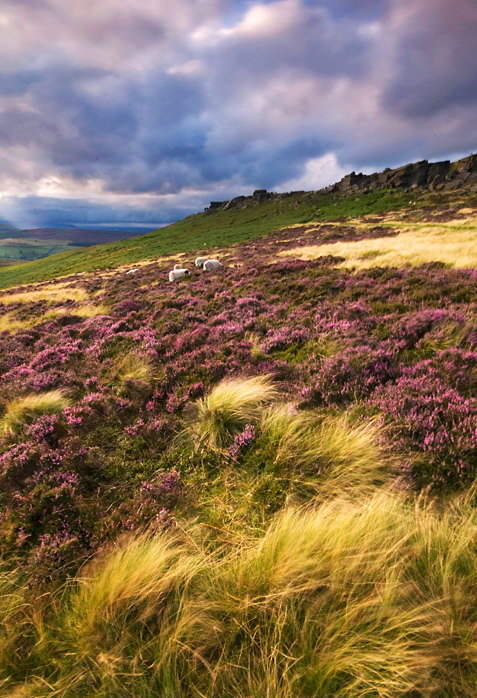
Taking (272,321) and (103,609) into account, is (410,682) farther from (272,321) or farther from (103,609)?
(272,321)

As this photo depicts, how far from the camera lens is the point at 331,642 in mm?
1916

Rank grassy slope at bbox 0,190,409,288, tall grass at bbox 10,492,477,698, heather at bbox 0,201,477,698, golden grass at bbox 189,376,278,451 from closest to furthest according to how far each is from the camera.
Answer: tall grass at bbox 10,492,477,698
heather at bbox 0,201,477,698
golden grass at bbox 189,376,278,451
grassy slope at bbox 0,190,409,288

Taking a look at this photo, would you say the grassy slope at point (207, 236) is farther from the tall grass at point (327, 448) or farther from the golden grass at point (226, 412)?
the tall grass at point (327, 448)

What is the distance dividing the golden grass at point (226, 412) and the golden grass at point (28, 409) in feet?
9.09

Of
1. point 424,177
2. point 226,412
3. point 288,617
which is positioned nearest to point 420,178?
point 424,177

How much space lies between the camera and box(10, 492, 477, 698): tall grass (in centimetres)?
181

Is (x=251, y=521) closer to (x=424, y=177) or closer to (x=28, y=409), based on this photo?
(x=28, y=409)

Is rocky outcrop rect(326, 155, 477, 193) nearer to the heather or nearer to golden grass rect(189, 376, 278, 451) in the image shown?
the heather

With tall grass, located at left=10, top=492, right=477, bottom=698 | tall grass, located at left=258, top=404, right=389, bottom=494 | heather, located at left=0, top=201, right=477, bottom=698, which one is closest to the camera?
tall grass, located at left=10, top=492, right=477, bottom=698

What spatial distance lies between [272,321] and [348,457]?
5581 mm

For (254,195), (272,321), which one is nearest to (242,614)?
(272,321)

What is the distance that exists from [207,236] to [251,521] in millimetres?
82231

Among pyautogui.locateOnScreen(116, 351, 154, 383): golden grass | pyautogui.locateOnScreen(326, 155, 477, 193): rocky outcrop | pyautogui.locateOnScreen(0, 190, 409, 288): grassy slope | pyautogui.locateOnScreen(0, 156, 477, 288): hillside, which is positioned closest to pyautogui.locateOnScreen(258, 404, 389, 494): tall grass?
pyautogui.locateOnScreen(116, 351, 154, 383): golden grass

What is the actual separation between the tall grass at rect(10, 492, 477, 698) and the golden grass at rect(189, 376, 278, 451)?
169 cm
